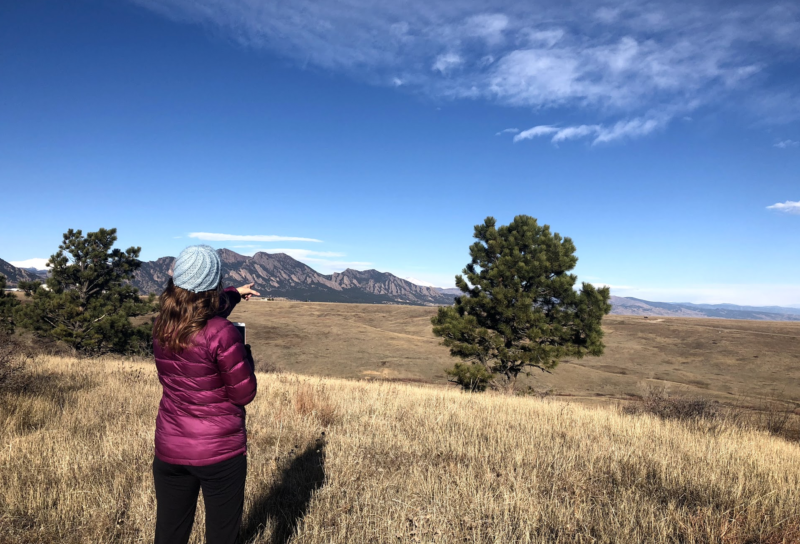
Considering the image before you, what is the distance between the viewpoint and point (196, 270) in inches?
93.8

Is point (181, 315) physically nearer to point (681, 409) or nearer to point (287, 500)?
point (287, 500)


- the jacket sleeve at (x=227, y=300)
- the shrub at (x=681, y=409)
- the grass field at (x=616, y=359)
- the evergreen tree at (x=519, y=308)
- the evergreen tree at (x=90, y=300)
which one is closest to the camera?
the jacket sleeve at (x=227, y=300)

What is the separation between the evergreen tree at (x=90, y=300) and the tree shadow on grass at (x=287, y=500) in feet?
73.7

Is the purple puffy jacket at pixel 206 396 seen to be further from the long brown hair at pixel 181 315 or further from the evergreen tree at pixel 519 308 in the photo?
the evergreen tree at pixel 519 308

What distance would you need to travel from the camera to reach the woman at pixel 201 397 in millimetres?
2297

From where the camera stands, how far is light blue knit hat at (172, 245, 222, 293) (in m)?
2.36

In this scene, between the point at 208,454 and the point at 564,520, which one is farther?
the point at 564,520

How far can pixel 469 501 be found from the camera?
4188mm

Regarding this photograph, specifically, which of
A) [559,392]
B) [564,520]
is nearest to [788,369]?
[559,392]

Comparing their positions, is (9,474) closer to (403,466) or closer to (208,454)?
(208,454)

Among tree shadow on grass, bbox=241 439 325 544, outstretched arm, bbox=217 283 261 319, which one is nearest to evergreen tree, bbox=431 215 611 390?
tree shadow on grass, bbox=241 439 325 544

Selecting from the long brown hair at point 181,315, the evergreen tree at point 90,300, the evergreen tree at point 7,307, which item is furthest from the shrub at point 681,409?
the evergreen tree at point 7,307

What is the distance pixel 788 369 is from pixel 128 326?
53051 millimetres

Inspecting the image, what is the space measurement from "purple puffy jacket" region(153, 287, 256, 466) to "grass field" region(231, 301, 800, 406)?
24027mm
